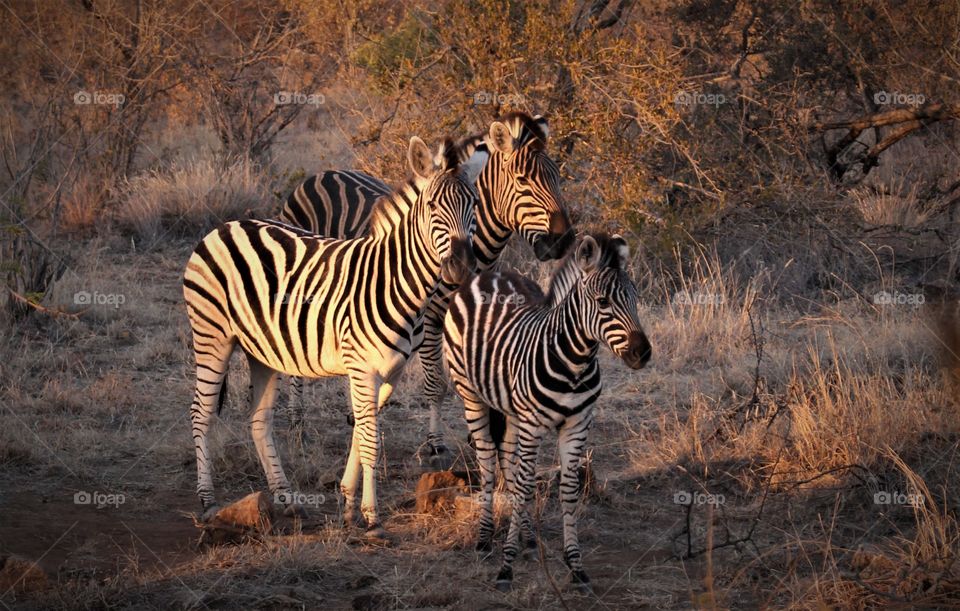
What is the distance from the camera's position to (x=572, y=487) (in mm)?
5496

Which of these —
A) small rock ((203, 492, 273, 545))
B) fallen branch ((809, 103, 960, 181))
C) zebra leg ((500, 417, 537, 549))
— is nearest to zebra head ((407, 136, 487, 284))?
zebra leg ((500, 417, 537, 549))

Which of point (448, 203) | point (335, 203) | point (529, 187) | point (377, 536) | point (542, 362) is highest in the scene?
point (335, 203)

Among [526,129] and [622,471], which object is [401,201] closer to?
[526,129]

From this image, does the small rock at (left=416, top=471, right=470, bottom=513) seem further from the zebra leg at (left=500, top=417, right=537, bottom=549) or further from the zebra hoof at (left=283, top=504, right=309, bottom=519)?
the zebra hoof at (left=283, top=504, right=309, bottom=519)

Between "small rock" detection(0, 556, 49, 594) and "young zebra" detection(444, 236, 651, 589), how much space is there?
7.55 feet

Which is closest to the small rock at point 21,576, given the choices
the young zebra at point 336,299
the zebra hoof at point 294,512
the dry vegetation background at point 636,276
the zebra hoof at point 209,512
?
the dry vegetation background at point 636,276

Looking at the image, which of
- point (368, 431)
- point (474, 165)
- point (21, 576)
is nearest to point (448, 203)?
point (474, 165)

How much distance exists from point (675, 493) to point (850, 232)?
17.7 ft

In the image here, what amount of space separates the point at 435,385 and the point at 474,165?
1.77m

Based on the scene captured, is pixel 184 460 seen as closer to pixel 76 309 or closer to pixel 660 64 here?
pixel 76 309

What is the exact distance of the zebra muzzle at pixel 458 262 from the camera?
20.0 feet

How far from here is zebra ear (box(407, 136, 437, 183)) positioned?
21.1 feet

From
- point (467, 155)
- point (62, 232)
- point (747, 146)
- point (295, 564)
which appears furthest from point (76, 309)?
point (747, 146)

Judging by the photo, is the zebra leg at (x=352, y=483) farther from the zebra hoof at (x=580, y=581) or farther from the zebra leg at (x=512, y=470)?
the zebra hoof at (x=580, y=581)
